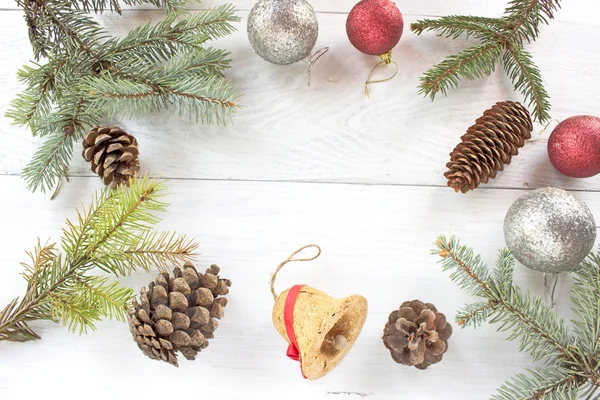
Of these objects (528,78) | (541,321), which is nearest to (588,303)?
(541,321)

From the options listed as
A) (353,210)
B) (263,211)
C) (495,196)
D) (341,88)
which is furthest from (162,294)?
(495,196)

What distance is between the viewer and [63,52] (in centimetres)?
88

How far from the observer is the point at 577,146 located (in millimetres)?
827

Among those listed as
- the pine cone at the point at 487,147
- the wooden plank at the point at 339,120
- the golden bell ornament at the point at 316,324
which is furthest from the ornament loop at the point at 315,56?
the golden bell ornament at the point at 316,324

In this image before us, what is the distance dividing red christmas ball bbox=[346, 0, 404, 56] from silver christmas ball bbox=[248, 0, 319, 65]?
0.07 metres

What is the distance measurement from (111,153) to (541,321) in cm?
67

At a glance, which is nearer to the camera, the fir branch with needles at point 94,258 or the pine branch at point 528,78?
the fir branch with needles at point 94,258

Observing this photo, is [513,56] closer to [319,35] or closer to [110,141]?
[319,35]

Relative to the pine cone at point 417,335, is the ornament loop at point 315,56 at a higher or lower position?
Result: higher

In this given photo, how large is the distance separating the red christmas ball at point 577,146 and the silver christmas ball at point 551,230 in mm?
74

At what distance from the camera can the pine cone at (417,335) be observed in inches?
31.6

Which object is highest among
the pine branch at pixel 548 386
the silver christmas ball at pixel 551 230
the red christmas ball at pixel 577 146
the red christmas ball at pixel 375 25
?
the red christmas ball at pixel 375 25

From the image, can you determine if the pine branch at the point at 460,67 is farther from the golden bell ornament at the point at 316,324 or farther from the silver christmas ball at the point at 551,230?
the golden bell ornament at the point at 316,324

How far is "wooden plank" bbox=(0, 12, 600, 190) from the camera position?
3.01 feet
